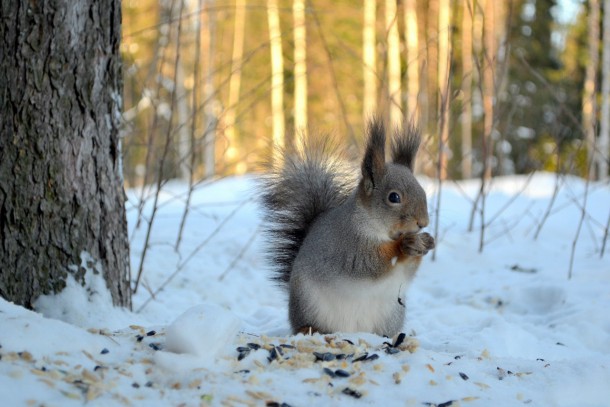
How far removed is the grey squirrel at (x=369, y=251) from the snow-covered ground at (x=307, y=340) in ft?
0.64

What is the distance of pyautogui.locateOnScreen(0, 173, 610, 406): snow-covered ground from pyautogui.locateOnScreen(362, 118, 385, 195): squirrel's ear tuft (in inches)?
20.8

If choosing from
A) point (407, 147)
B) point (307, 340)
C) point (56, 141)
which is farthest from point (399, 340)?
point (56, 141)

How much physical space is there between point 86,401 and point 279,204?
1.51m

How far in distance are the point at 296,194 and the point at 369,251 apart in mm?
542

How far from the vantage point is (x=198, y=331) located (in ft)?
6.37

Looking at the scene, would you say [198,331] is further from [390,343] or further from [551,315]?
[551,315]

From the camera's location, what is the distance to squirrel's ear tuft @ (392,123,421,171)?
2830mm

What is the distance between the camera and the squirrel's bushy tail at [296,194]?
9.77 ft

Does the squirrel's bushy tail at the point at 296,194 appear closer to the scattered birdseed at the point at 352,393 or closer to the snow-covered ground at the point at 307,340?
the snow-covered ground at the point at 307,340

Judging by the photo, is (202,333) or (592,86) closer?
(202,333)

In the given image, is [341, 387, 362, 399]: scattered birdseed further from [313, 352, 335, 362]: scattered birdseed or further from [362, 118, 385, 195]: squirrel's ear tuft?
[362, 118, 385, 195]: squirrel's ear tuft

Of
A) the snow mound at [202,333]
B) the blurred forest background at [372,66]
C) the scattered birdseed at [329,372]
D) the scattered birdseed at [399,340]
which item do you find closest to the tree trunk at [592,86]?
the blurred forest background at [372,66]

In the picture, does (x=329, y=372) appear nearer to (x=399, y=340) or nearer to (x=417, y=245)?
(x=399, y=340)

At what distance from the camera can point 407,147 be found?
2826 mm
